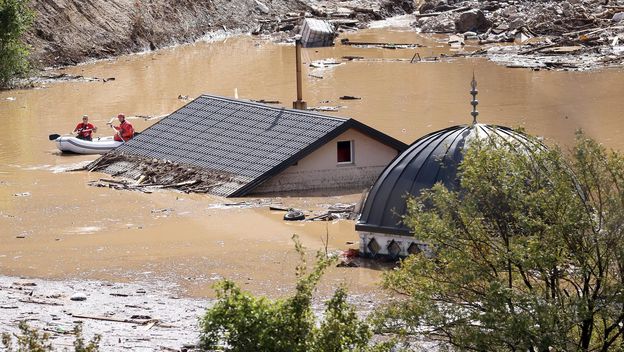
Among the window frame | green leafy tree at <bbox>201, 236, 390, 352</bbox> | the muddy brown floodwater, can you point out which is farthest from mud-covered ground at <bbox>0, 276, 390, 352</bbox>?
the window frame

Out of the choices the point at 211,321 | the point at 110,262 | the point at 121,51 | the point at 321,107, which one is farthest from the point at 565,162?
the point at 121,51

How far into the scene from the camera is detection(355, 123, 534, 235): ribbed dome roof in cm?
2322

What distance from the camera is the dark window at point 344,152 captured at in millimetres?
30938

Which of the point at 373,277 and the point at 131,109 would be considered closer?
the point at 373,277

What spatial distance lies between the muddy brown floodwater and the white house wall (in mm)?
934

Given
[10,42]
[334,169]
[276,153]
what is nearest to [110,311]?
[276,153]

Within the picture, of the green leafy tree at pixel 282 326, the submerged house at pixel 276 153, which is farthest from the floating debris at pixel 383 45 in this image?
the green leafy tree at pixel 282 326

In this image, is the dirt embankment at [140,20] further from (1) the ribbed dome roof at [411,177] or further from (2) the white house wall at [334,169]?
(1) the ribbed dome roof at [411,177]

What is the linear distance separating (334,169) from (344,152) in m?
0.44

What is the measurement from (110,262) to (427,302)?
1162cm

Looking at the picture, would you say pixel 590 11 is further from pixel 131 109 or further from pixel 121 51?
pixel 131 109

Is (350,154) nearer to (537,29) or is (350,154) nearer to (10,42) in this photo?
(10,42)

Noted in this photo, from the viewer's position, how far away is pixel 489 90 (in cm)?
4934

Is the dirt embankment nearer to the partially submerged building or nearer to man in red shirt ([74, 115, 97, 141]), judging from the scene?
man in red shirt ([74, 115, 97, 141])
